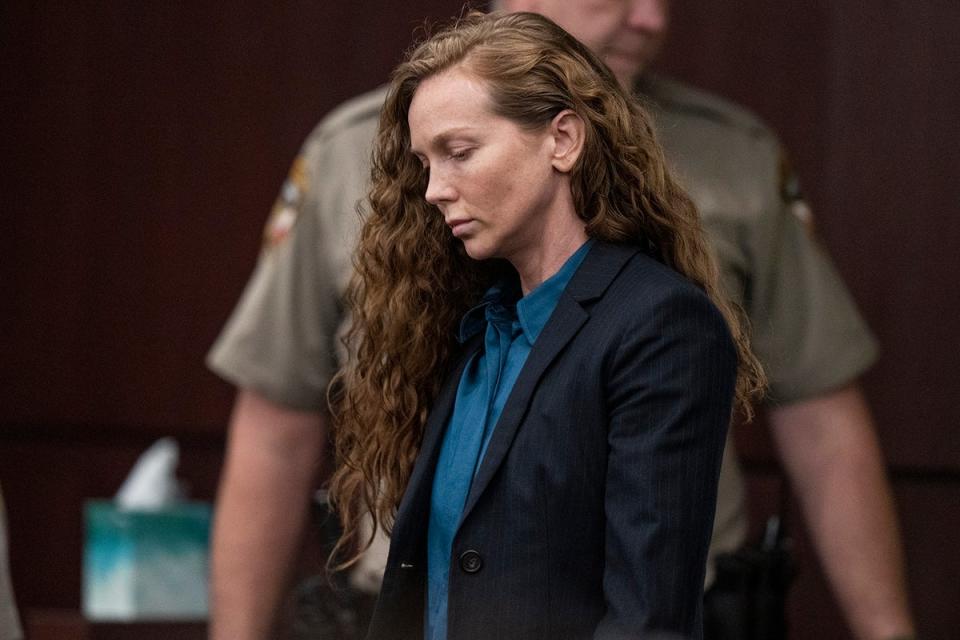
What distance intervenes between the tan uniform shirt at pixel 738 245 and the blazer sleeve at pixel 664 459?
1155mm

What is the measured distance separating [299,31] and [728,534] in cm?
142

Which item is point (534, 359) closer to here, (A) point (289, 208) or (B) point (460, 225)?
(B) point (460, 225)

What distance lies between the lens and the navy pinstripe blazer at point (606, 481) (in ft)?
4.58

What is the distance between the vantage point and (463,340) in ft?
5.31

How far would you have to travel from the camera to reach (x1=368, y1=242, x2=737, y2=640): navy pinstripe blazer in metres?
1.40

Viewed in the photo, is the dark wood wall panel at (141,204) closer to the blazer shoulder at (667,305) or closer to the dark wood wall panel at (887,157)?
the dark wood wall panel at (887,157)

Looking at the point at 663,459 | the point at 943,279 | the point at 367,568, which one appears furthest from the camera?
the point at 943,279

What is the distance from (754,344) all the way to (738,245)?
0.50 ft

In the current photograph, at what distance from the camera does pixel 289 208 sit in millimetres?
2738

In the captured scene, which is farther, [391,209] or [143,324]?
[143,324]

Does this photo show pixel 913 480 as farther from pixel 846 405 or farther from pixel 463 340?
pixel 463 340

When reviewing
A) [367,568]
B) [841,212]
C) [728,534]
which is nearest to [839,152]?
[841,212]

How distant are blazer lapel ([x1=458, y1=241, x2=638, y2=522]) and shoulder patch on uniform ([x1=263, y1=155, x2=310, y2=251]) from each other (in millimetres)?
1256

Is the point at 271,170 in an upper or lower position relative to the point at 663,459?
lower
